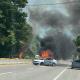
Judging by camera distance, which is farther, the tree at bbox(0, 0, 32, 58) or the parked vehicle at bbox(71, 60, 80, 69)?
the tree at bbox(0, 0, 32, 58)

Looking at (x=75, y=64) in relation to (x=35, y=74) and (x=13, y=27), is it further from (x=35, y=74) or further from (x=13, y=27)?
(x=13, y=27)

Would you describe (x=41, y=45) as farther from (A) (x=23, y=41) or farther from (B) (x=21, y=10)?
(B) (x=21, y=10)

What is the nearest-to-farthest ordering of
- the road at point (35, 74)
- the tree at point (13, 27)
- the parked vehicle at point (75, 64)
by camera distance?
the road at point (35, 74)
the parked vehicle at point (75, 64)
the tree at point (13, 27)

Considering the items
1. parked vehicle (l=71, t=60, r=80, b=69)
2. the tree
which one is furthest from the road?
the tree

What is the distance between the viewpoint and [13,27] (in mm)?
78438

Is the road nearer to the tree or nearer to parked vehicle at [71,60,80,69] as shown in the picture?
parked vehicle at [71,60,80,69]

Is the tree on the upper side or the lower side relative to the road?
upper

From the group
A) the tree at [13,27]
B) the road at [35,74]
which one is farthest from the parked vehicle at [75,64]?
the tree at [13,27]

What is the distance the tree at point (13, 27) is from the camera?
75.1 metres

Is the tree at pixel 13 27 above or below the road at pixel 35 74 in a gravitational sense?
above

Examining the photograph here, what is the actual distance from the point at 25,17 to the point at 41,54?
22.8m

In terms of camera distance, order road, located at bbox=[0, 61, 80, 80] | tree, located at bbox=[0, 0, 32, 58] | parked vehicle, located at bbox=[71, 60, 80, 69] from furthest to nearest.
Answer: tree, located at bbox=[0, 0, 32, 58] < parked vehicle, located at bbox=[71, 60, 80, 69] < road, located at bbox=[0, 61, 80, 80]

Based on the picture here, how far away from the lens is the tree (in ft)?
246

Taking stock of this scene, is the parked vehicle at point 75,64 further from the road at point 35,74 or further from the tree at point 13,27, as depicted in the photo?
the tree at point 13,27
